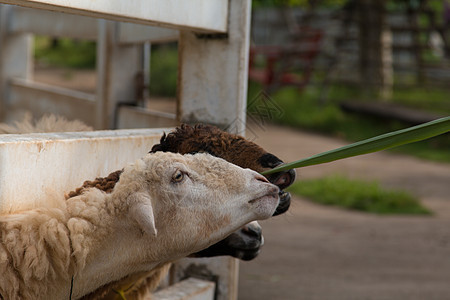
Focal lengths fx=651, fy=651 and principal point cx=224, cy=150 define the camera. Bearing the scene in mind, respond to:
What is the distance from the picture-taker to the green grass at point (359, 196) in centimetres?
716

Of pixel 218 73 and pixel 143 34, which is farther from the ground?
pixel 143 34

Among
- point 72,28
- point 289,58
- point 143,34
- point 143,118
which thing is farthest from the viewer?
point 289,58

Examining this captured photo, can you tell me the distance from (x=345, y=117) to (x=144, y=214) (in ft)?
36.1

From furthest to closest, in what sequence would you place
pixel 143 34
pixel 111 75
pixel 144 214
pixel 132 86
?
pixel 132 86 < pixel 111 75 < pixel 143 34 < pixel 144 214

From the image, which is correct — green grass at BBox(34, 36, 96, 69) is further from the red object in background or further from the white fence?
the white fence

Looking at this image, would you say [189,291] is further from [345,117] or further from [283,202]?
[345,117]

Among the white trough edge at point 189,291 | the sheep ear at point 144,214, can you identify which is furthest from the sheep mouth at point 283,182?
the white trough edge at point 189,291

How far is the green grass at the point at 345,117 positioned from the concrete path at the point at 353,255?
2.14 metres

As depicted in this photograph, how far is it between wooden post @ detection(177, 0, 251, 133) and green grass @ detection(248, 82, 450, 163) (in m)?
6.86

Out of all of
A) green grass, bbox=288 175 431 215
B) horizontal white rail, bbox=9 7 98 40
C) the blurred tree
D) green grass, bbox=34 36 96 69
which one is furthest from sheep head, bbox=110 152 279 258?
green grass, bbox=34 36 96 69

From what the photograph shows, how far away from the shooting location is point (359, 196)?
747 centimetres

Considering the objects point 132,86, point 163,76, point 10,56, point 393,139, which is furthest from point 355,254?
point 163,76

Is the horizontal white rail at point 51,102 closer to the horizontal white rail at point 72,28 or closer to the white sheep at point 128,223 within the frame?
the horizontal white rail at point 72,28

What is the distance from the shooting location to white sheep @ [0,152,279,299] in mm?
2240
